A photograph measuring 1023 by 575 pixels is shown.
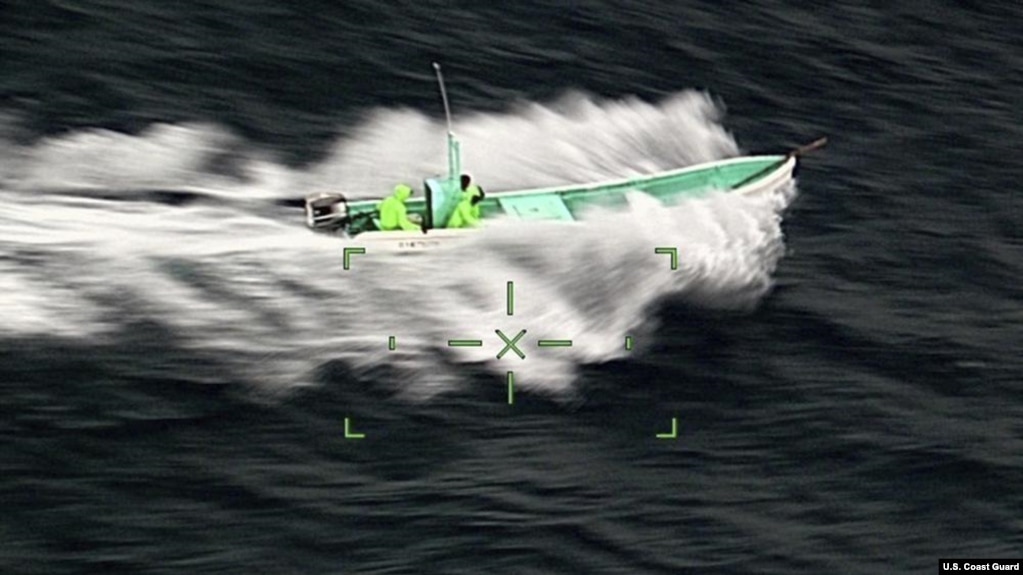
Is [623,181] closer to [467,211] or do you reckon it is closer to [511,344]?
[467,211]

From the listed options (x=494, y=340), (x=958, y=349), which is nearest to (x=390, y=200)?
(x=494, y=340)

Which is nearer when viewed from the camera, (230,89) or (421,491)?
(421,491)

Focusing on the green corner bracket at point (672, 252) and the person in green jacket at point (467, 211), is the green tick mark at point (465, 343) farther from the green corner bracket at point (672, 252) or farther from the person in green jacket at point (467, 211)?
the green corner bracket at point (672, 252)

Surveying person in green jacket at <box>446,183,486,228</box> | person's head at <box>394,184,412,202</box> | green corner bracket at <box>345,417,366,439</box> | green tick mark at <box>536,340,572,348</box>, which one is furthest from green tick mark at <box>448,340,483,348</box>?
green corner bracket at <box>345,417,366,439</box>

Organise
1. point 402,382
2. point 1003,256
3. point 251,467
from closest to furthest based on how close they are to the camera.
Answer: point 251,467 < point 402,382 < point 1003,256

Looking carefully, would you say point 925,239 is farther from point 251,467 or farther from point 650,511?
point 251,467

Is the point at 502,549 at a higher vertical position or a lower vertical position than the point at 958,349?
lower
